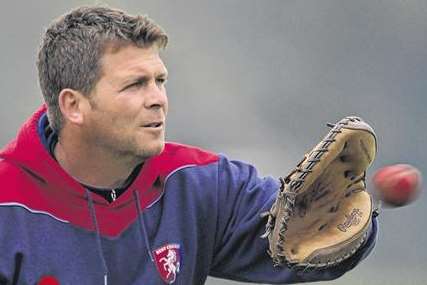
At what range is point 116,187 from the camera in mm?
4879

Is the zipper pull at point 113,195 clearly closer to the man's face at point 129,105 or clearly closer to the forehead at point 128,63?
the man's face at point 129,105

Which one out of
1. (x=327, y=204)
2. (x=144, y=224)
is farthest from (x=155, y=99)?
(x=327, y=204)

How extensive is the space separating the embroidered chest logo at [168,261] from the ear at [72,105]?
1.76 feet

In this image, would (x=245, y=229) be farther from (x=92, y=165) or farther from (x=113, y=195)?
(x=92, y=165)

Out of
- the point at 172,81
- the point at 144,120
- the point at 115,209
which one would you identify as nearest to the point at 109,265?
the point at 115,209

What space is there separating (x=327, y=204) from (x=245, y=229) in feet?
1.06

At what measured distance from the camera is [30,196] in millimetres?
4688

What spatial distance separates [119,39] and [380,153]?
5930mm

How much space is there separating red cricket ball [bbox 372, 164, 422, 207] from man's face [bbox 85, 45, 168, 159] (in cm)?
84

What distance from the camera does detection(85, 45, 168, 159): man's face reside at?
465 cm

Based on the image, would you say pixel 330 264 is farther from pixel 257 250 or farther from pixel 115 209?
pixel 115 209

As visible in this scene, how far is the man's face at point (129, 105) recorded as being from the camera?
15.3ft

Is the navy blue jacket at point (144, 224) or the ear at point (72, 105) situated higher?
the ear at point (72, 105)

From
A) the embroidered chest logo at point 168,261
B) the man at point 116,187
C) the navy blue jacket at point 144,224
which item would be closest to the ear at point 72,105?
the man at point 116,187
